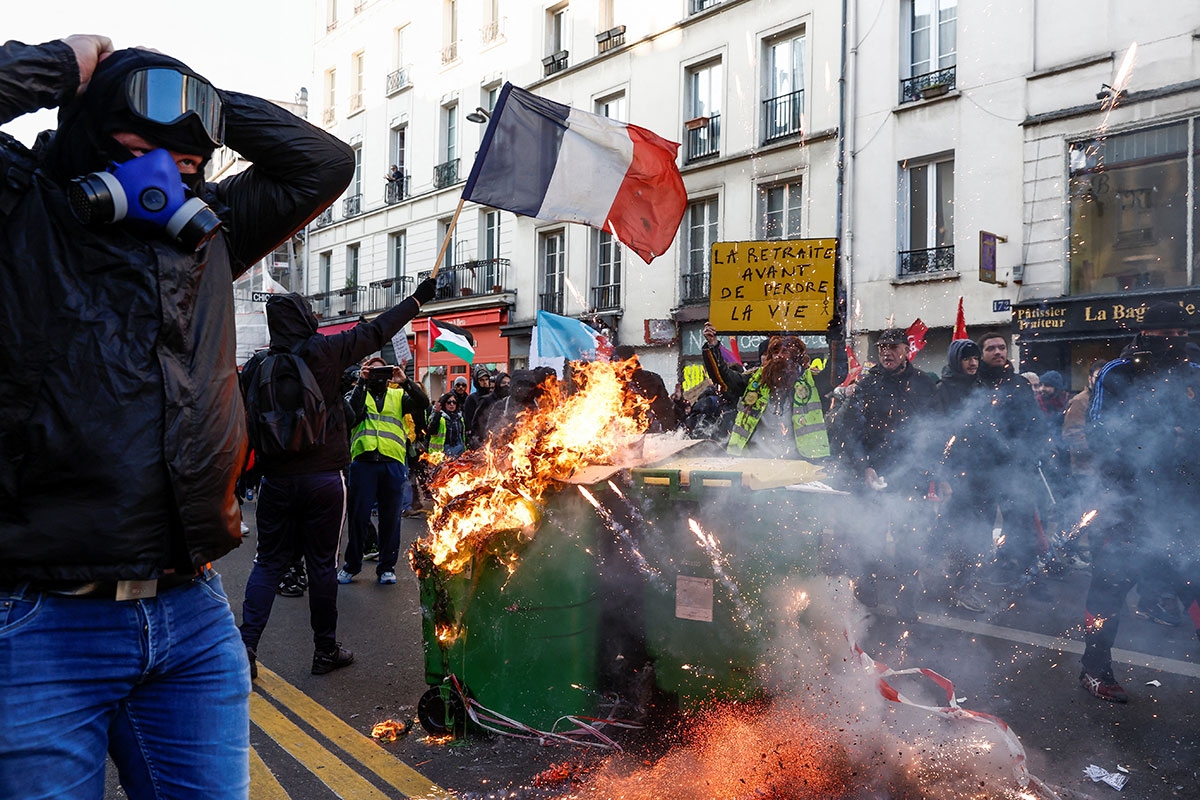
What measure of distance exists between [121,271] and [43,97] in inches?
12.5

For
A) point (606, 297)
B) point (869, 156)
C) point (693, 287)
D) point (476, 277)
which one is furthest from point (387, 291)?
point (869, 156)

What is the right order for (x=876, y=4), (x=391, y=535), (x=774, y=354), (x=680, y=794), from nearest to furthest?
1. (x=680, y=794)
2. (x=774, y=354)
3. (x=391, y=535)
4. (x=876, y=4)

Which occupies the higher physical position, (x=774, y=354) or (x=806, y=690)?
(x=774, y=354)

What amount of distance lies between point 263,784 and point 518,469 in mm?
1538

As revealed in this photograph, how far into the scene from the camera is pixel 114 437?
148 centimetres

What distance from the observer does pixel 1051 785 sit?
3264 millimetres

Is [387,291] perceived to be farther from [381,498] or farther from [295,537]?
[295,537]

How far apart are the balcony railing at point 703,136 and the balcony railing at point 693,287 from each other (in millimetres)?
2531

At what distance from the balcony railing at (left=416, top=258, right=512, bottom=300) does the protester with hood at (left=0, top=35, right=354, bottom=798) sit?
73.9 ft

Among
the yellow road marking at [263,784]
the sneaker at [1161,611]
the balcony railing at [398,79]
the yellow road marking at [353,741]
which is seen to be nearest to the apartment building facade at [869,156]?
the balcony railing at [398,79]

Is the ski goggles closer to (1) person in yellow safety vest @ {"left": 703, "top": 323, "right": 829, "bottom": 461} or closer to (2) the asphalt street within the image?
(2) the asphalt street

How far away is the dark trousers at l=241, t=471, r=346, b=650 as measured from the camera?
4551mm

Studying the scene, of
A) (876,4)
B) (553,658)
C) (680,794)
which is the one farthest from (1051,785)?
(876,4)

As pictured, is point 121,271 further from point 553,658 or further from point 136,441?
point 553,658
